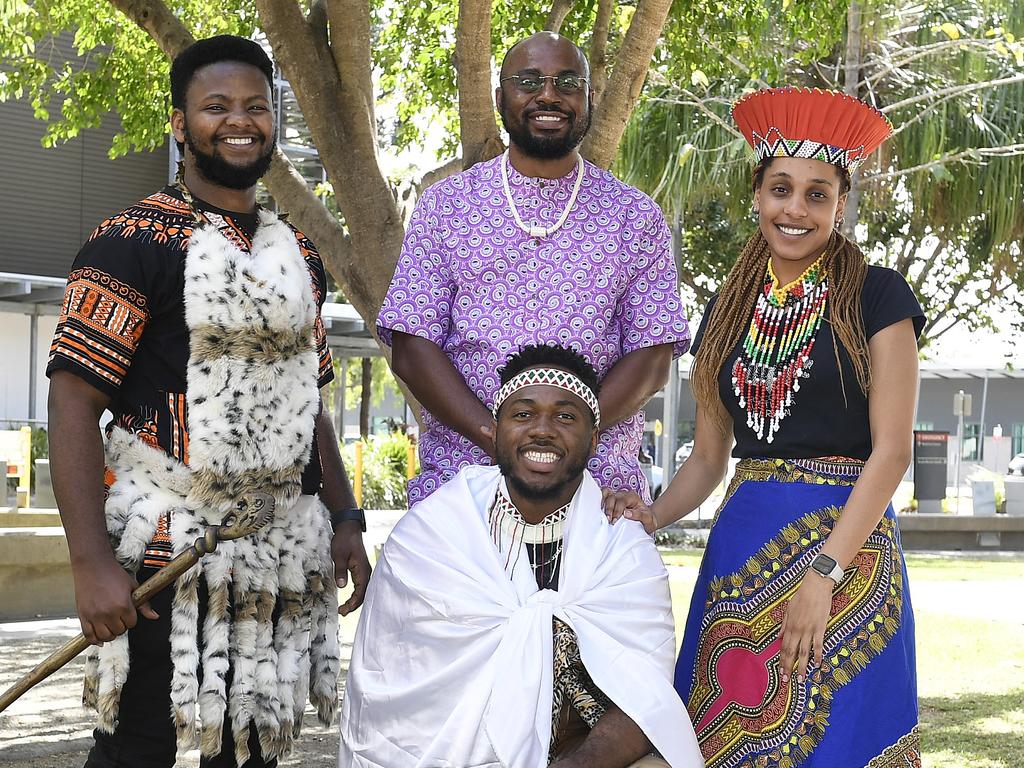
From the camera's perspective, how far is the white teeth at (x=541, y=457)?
343 cm

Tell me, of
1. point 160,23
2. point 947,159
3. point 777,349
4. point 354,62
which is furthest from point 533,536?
point 947,159

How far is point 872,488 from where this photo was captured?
11.1 ft

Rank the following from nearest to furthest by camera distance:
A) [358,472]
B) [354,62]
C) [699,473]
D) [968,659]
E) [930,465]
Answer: [699,473], [354,62], [968,659], [358,472], [930,465]

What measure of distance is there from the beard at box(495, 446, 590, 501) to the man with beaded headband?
54 centimetres

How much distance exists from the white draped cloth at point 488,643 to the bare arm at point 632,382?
345mm

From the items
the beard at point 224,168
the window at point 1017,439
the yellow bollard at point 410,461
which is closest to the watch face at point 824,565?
the beard at point 224,168

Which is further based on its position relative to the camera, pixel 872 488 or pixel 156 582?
pixel 872 488

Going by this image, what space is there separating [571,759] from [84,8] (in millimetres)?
A: 8100

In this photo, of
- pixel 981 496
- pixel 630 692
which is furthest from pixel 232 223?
pixel 981 496

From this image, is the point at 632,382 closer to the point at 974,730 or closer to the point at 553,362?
the point at 553,362

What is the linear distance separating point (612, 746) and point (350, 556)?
3.09ft

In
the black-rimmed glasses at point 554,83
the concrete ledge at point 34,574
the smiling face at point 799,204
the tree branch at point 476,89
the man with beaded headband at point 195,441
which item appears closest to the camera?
the man with beaded headband at point 195,441

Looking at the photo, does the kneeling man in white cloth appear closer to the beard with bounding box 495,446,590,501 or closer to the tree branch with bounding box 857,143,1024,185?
the beard with bounding box 495,446,590,501

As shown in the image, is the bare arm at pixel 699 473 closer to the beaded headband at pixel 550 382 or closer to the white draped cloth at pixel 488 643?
the white draped cloth at pixel 488 643
